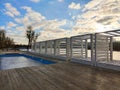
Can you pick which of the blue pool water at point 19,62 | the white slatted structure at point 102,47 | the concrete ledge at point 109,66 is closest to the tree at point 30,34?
the blue pool water at point 19,62

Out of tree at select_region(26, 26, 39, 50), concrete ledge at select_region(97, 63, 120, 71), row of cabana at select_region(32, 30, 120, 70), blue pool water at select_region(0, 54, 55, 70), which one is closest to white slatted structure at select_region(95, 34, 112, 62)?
row of cabana at select_region(32, 30, 120, 70)

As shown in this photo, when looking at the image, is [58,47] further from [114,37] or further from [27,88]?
[27,88]

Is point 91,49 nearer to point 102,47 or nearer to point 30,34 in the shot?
point 102,47

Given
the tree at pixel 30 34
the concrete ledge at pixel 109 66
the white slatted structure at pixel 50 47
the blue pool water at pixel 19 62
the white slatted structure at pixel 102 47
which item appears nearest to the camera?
the concrete ledge at pixel 109 66

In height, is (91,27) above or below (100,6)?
below

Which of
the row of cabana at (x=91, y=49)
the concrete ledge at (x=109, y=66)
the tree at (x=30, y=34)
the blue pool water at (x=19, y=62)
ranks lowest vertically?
the blue pool water at (x=19, y=62)

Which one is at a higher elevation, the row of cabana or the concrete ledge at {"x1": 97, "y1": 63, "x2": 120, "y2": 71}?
the row of cabana

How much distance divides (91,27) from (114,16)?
352 centimetres

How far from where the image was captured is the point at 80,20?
14188 millimetres

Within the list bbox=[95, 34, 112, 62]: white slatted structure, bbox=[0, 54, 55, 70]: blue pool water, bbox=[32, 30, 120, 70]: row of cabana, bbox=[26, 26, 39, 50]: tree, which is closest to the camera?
bbox=[32, 30, 120, 70]: row of cabana

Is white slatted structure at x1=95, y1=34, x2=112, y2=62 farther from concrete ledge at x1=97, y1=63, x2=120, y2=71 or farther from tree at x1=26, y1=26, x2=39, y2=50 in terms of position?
tree at x1=26, y1=26, x2=39, y2=50

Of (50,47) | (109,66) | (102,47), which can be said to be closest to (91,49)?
(102,47)

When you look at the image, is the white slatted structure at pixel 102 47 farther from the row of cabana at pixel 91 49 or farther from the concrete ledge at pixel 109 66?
the concrete ledge at pixel 109 66

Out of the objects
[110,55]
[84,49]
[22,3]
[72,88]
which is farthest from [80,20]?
[72,88]
